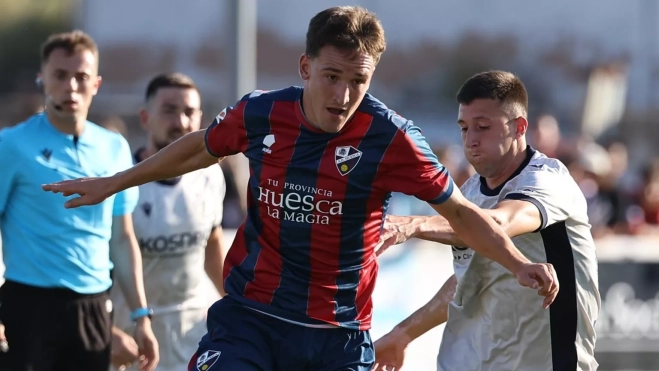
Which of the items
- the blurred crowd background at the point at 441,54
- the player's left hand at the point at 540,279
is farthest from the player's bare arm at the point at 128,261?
the blurred crowd background at the point at 441,54

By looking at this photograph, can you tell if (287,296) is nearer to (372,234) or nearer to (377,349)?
(372,234)

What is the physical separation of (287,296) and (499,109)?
1344mm

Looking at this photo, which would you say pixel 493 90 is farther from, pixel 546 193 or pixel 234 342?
pixel 234 342

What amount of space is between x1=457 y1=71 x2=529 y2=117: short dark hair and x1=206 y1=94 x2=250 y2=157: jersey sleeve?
112 cm

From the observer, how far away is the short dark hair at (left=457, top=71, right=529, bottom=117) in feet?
18.2

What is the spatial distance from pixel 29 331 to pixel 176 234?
1.21 m

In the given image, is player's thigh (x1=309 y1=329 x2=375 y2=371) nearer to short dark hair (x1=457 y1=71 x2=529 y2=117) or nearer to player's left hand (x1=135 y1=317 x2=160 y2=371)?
short dark hair (x1=457 y1=71 x2=529 y2=117)

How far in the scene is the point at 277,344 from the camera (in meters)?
5.02

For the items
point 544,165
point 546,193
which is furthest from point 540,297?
point 544,165

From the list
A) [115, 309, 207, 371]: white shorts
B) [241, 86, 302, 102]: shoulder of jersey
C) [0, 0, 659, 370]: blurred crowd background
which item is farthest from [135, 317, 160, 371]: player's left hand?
[0, 0, 659, 370]: blurred crowd background

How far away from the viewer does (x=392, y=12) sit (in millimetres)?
29891

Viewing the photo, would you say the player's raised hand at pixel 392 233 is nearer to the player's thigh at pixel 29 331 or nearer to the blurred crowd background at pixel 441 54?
the player's thigh at pixel 29 331

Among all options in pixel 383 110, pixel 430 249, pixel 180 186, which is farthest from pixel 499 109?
pixel 430 249

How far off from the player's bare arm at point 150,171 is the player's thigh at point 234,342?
0.61 meters
